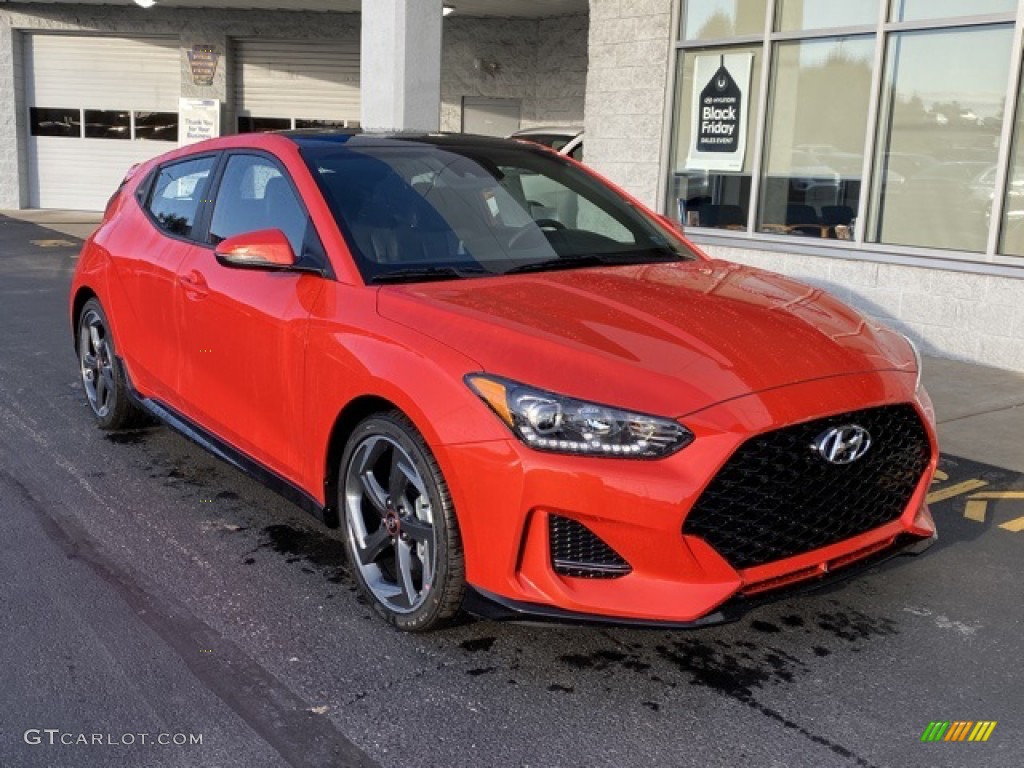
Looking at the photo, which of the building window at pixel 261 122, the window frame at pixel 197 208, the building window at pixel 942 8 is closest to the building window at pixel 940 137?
the building window at pixel 942 8

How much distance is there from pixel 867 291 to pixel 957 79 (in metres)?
1.87

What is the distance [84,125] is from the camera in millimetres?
22250

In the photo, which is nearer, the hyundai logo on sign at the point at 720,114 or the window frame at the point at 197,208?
the window frame at the point at 197,208

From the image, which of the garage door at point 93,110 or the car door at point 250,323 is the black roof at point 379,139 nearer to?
the car door at point 250,323

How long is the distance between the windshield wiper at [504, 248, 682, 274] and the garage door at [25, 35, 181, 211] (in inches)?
766

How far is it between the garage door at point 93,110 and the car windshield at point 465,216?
19003 mm

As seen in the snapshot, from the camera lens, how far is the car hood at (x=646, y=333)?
310 cm

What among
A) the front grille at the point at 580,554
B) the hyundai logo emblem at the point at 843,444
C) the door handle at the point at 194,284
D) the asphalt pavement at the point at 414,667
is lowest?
the asphalt pavement at the point at 414,667

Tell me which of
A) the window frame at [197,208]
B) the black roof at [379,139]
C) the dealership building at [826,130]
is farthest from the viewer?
the dealership building at [826,130]

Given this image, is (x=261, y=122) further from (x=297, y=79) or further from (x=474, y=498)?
(x=474, y=498)

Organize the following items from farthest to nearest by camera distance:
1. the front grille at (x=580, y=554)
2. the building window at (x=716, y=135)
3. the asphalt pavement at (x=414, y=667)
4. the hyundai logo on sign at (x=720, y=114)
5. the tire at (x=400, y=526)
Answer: the hyundai logo on sign at (x=720, y=114) < the building window at (x=716, y=135) < the tire at (x=400, y=526) < the front grille at (x=580, y=554) < the asphalt pavement at (x=414, y=667)

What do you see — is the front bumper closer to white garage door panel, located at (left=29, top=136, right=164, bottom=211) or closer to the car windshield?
the car windshield

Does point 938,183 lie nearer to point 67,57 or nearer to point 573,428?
point 573,428

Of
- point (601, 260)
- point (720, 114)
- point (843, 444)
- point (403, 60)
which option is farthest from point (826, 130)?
point (843, 444)
